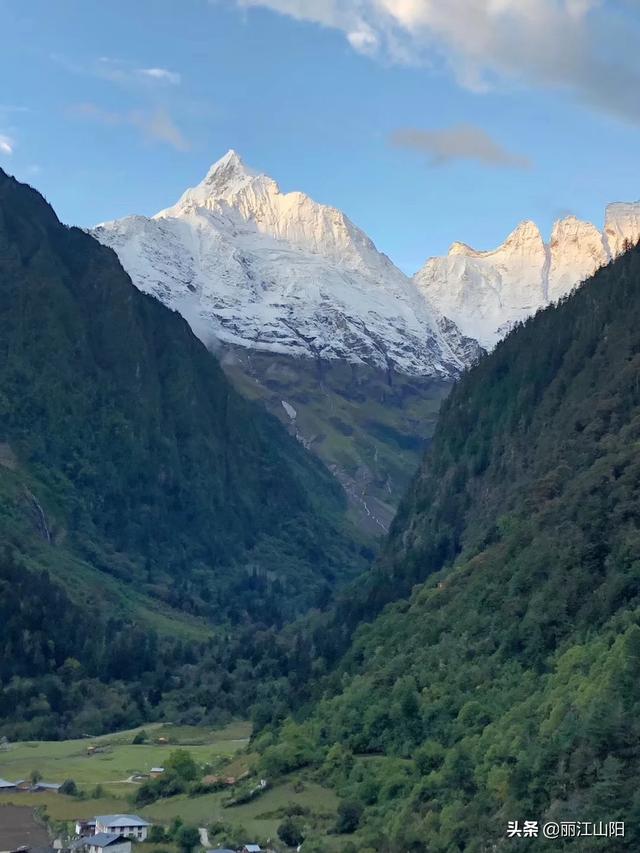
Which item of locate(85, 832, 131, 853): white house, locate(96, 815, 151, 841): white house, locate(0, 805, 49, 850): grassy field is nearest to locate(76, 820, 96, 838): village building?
locate(96, 815, 151, 841): white house

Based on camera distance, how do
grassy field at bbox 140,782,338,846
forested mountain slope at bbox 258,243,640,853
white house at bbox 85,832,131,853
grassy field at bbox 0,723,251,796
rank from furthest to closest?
1. grassy field at bbox 0,723,251,796
2. grassy field at bbox 140,782,338,846
3. white house at bbox 85,832,131,853
4. forested mountain slope at bbox 258,243,640,853

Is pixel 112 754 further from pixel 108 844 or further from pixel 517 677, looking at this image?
pixel 517 677

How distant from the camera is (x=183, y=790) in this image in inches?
5261

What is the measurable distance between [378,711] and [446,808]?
32.0 meters

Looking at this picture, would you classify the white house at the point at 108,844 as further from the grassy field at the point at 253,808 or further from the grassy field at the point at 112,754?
the grassy field at the point at 112,754

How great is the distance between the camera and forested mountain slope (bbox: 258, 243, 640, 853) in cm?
8619

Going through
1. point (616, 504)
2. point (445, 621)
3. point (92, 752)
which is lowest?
point (92, 752)

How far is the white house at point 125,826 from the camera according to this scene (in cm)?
11400

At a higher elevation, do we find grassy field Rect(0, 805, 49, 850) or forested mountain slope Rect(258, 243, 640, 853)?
forested mountain slope Rect(258, 243, 640, 853)

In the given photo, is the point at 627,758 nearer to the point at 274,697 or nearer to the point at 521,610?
the point at 521,610

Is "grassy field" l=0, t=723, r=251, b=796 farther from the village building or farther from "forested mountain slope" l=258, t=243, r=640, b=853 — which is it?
the village building

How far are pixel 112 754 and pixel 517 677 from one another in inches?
2592

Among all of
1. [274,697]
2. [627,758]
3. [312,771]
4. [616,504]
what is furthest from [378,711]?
[274,697]

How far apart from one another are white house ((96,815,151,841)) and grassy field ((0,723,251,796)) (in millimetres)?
22556
